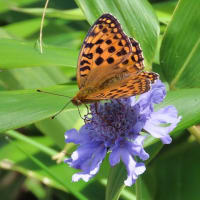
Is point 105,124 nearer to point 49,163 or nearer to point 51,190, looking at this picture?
point 49,163

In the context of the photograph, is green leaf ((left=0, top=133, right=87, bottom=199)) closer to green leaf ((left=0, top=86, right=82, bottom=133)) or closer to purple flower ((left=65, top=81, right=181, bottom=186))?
green leaf ((left=0, top=86, right=82, bottom=133))

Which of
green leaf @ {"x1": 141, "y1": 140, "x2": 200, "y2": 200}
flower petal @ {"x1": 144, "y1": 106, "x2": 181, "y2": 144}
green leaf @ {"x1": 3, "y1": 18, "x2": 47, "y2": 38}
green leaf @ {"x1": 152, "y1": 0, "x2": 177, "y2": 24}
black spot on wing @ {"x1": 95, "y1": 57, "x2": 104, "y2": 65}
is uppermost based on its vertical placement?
black spot on wing @ {"x1": 95, "y1": 57, "x2": 104, "y2": 65}

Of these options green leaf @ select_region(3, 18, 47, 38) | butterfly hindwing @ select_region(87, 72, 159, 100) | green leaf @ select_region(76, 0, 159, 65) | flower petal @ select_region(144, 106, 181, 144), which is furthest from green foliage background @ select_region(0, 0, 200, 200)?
green leaf @ select_region(3, 18, 47, 38)

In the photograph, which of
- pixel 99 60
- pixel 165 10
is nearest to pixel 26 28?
pixel 165 10

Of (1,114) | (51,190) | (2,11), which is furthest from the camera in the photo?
(2,11)

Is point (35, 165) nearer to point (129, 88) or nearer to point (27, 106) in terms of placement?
point (27, 106)

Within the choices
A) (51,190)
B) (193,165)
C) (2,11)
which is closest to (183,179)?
(193,165)
